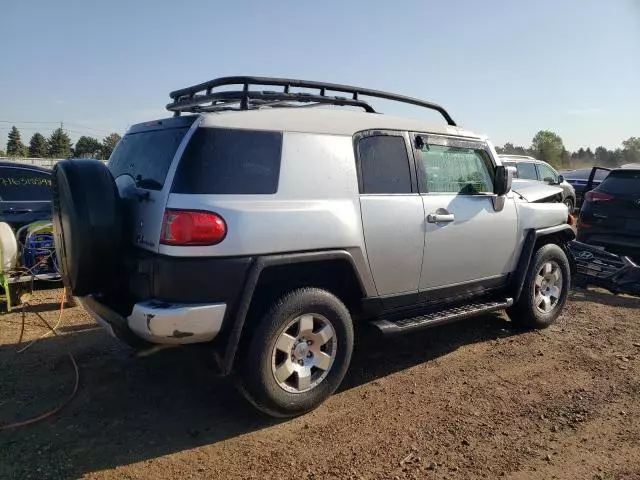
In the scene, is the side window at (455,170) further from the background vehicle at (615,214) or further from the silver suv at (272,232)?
the background vehicle at (615,214)

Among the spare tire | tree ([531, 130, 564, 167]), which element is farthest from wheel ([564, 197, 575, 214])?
tree ([531, 130, 564, 167])

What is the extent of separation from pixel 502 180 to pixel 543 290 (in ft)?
4.61

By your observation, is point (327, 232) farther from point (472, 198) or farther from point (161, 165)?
Answer: point (472, 198)

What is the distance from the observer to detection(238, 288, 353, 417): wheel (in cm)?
319

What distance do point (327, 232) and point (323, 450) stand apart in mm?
1340

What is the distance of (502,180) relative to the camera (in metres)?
4.67

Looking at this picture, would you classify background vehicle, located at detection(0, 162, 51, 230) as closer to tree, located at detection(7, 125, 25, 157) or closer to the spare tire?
the spare tire

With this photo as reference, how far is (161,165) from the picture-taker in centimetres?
327

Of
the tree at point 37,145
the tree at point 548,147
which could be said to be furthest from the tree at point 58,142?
the tree at point 548,147

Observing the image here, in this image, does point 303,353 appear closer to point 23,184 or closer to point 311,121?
point 311,121

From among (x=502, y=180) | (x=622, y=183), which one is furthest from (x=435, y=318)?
(x=622, y=183)

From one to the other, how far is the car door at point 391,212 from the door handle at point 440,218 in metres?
Answer: 0.09

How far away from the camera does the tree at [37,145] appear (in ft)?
217

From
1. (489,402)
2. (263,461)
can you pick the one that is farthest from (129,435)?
(489,402)
